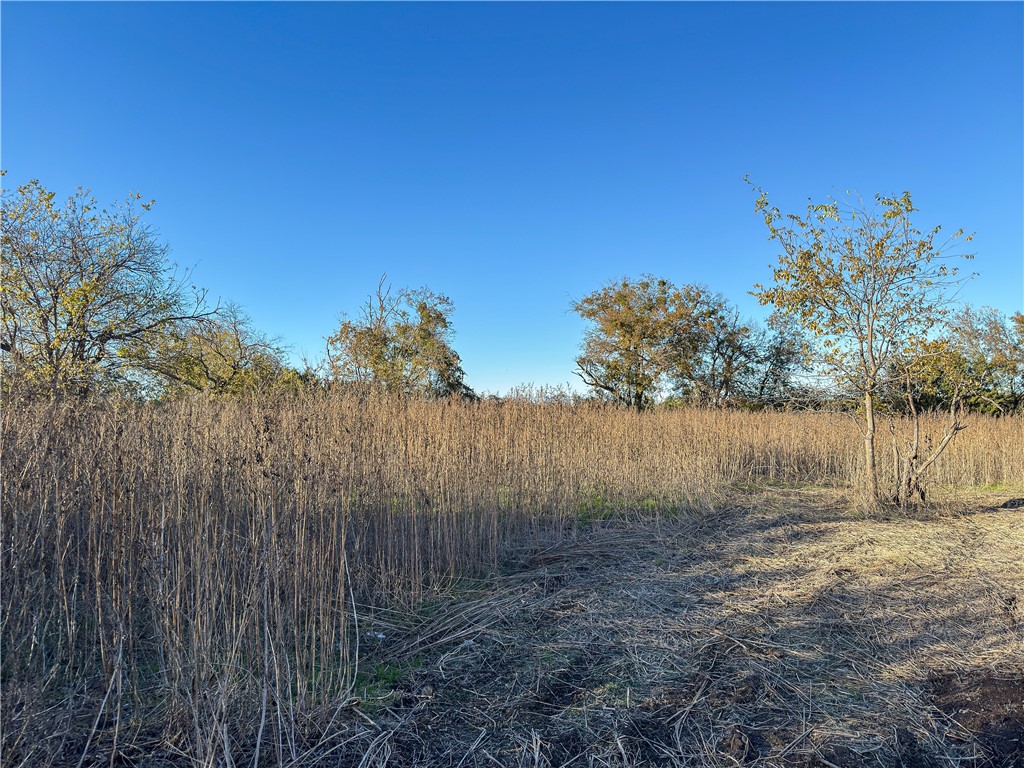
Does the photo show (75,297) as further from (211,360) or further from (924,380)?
(924,380)

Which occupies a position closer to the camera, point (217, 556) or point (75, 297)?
point (217, 556)

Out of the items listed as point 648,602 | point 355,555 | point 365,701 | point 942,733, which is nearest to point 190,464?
point 355,555

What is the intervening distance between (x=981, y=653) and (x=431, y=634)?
290 cm

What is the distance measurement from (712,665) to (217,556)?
2391mm

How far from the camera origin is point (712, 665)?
8.61 ft

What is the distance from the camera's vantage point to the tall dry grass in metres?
2.01

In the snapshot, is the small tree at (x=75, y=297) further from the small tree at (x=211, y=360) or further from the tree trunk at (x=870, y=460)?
the tree trunk at (x=870, y=460)

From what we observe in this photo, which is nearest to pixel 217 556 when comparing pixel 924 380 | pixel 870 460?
pixel 870 460

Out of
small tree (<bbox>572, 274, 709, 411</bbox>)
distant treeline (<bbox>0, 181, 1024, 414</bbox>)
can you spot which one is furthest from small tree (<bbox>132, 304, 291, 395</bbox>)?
small tree (<bbox>572, 274, 709, 411</bbox>)

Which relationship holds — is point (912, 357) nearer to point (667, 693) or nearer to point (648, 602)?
point (648, 602)

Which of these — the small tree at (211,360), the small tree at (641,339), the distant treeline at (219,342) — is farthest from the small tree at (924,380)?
the small tree at (641,339)

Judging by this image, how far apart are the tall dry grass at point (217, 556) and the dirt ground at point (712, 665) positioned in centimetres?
36

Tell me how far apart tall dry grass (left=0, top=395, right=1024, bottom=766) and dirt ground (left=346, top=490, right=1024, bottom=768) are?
0.36 metres

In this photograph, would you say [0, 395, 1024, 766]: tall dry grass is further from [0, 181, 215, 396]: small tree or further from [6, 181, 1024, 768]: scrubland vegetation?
[0, 181, 215, 396]: small tree
